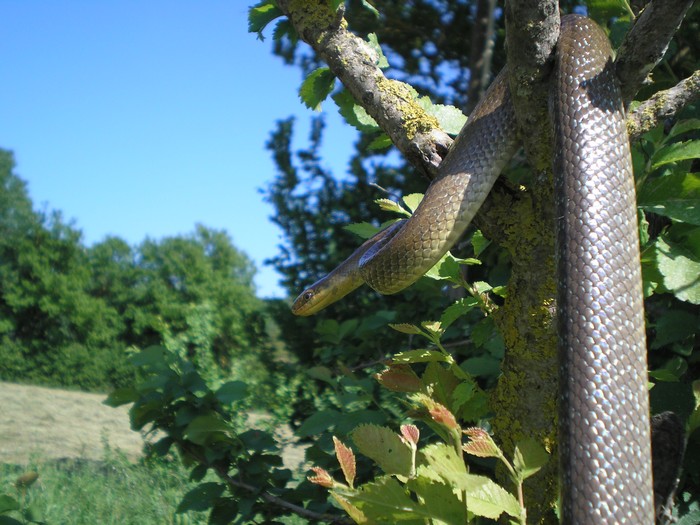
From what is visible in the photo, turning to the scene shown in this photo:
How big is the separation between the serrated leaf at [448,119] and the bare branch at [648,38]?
78cm

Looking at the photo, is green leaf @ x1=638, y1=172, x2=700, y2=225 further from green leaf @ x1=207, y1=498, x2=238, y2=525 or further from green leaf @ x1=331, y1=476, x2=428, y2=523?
green leaf @ x1=207, y1=498, x2=238, y2=525

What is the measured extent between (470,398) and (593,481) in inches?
23.4

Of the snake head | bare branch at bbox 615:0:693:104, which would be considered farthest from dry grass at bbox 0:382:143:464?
bare branch at bbox 615:0:693:104

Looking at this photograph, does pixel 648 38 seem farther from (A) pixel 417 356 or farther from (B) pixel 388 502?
(B) pixel 388 502

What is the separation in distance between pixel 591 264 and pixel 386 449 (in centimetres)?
72

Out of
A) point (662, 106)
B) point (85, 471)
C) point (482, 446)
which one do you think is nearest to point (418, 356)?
point (482, 446)

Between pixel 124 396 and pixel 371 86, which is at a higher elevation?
pixel 371 86

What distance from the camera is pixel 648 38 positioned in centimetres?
193

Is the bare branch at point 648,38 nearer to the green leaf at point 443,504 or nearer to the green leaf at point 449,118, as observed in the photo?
the green leaf at point 449,118

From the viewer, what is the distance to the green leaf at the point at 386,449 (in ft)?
6.13

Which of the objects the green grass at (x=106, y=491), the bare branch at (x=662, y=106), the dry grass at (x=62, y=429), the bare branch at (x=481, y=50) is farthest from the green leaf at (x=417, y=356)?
the bare branch at (x=481, y=50)

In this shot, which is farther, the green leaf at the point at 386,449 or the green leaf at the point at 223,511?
the green leaf at the point at 223,511

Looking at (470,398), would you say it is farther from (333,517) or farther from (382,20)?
(382,20)

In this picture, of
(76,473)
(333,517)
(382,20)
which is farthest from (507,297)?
(382,20)
